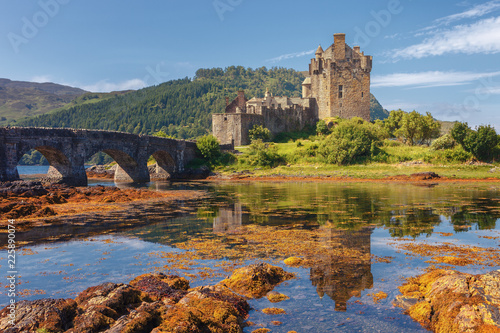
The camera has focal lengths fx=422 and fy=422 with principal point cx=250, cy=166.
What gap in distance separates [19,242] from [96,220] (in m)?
5.41

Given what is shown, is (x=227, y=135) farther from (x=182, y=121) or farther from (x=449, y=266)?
(x=182, y=121)

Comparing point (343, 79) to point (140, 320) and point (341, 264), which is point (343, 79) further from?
point (140, 320)

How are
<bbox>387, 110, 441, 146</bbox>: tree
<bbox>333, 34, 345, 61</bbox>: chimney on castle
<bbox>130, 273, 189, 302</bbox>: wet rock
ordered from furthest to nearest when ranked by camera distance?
<bbox>333, 34, 345, 61</bbox>: chimney on castle
<bbox>387, 110, 441, 146</bbox>: tree
<bbox>130, 273, 189, 302</bbox>: wet rock

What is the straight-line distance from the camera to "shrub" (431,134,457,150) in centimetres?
5700

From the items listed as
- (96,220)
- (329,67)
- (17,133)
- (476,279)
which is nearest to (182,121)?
(329,67)

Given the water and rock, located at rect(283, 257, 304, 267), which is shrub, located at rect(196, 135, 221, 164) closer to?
the water

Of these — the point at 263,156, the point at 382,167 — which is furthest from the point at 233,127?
the point at 382,167

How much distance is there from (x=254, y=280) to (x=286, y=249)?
3.95 m

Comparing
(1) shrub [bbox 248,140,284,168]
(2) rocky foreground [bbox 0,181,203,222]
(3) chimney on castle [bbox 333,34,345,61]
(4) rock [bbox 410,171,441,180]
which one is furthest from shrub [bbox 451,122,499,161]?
(2) rocky foreground [bbox 0,181,203,222]

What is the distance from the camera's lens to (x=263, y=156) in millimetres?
62938

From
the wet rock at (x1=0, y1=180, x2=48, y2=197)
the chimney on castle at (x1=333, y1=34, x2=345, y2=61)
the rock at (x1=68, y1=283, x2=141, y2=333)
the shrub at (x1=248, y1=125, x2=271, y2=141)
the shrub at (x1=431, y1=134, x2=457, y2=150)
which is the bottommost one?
the rock at (x1=68, y1=283, x2=141, y2=333)

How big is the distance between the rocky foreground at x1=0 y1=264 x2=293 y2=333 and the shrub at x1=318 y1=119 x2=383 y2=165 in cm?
5267

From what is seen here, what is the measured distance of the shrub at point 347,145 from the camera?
60125 millimetres

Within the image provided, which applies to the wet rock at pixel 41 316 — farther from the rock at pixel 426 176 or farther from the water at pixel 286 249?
the rock at pixel 426 176
